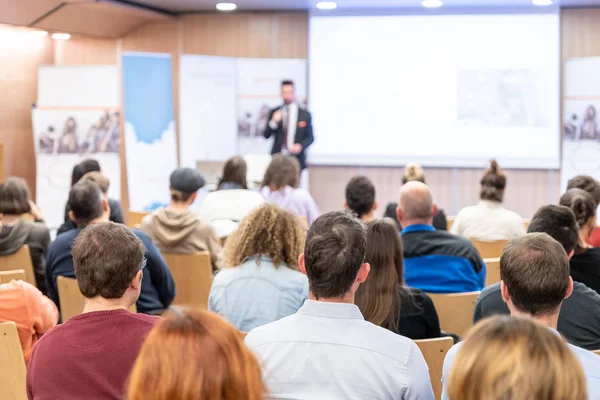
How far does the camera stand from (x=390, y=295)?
9.86 feet

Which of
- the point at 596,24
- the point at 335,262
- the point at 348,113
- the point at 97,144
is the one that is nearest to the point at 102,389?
the point at 335,262

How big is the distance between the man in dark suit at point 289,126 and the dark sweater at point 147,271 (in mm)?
5314

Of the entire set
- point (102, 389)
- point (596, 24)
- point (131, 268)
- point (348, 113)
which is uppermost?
point (596, 24)

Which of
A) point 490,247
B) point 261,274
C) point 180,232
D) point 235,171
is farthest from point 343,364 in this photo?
point 235,171

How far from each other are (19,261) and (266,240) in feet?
5.92

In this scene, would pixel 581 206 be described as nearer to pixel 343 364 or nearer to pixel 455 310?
pixel 455 310

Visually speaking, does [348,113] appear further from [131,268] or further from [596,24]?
[131,268]

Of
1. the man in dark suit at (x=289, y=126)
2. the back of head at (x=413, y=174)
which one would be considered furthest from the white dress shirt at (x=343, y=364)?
the man in dark suit at (x=289, y=126)

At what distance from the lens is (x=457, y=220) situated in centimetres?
568

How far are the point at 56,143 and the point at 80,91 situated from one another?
2.21 ft

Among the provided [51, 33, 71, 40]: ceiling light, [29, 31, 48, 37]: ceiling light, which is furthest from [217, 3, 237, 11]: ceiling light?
[29, 31, 48, 37]: ceiling light

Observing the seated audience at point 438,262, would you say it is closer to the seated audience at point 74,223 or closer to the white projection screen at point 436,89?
the seated audience at point 74,223

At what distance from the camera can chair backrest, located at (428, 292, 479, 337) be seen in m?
3.60

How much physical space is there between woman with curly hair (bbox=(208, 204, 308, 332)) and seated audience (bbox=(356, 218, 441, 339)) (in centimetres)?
46
